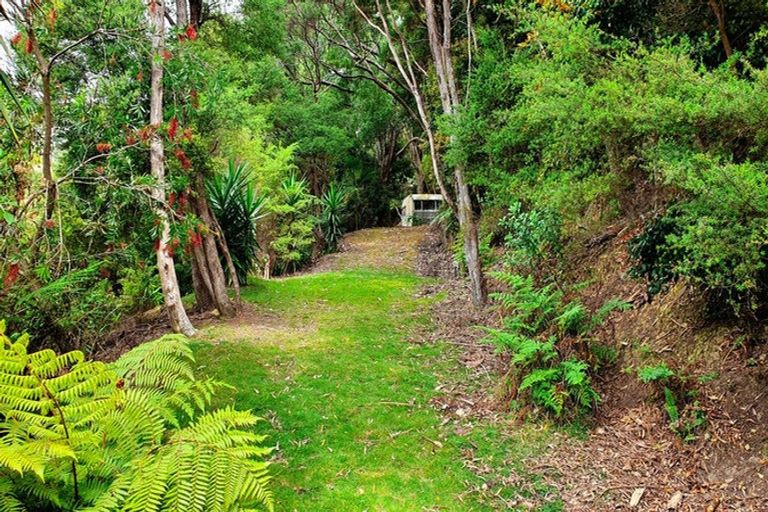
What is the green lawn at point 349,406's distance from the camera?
2545 mm

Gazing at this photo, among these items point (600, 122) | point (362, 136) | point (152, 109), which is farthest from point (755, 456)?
point (362, 136)

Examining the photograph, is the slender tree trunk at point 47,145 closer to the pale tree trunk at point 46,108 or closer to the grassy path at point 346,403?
the pale tree trunk at point 46,108

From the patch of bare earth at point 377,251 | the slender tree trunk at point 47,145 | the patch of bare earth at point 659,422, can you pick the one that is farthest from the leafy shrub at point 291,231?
the patch of bare earth at point 659,422

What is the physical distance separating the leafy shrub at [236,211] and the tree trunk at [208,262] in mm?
696

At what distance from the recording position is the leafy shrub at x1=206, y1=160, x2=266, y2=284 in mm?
5823

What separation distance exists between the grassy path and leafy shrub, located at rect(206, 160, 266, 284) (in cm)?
79

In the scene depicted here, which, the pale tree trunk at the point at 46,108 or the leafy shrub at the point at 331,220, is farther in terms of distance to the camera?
the leafy shrub at the point at 331,220

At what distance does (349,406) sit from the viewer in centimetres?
339

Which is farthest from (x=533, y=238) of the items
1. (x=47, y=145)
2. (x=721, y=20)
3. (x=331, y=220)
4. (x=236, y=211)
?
(x=331, y=220)

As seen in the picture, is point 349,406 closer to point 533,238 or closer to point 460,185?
point 533,238

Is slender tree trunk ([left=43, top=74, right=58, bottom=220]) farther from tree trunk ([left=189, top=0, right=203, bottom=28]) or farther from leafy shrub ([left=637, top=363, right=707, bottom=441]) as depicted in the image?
leafy shrub ([left=637, top=363, right=707, bottom=441])

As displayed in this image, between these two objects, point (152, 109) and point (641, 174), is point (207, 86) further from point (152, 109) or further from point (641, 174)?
point (641, 174)

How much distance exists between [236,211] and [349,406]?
3530mm

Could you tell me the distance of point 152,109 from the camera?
412cm
